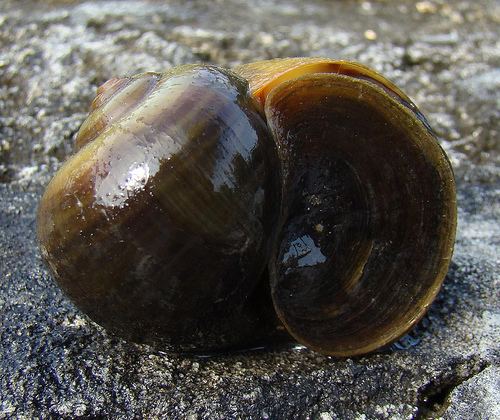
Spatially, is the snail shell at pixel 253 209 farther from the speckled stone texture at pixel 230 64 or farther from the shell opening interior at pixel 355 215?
the speckled stone texture at pixel 230 64

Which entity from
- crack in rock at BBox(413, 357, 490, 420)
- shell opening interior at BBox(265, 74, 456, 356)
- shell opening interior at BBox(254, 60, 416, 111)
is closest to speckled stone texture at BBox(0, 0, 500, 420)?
crack in rock at BBox(413, 357, 490, 420)

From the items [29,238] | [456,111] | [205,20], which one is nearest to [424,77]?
[456,111]

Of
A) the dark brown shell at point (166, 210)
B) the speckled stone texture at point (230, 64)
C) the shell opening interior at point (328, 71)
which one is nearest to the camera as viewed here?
the dark brown shell at point (166, 210)

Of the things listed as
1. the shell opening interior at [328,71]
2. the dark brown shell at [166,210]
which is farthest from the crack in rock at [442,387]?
the shell opening interior at [328,71]

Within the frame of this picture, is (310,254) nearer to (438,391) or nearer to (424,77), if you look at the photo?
(438,391)

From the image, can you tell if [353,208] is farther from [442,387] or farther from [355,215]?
[442,387]

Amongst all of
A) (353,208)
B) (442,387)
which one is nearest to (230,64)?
(353,208)
